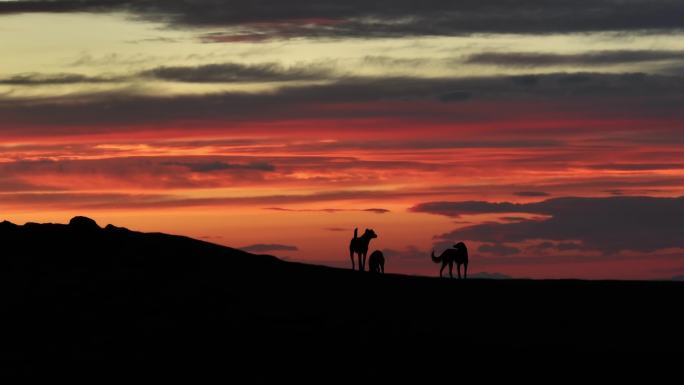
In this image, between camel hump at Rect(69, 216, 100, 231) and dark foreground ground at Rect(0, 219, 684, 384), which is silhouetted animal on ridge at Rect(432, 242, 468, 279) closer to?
dark foreground ground at Rect(0, 219, 684, 384)

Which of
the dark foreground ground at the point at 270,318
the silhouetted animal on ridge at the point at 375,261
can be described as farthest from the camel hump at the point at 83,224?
the silhouetted animal on ridge at the point at 375,261

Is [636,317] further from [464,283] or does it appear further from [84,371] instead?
[84,371]

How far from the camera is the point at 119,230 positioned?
53281 mm

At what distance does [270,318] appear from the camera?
43.4 metres

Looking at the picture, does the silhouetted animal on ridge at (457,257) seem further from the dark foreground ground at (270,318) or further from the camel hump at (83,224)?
the camel hump at (83,224)

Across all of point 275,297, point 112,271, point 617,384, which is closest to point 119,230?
point 112,271

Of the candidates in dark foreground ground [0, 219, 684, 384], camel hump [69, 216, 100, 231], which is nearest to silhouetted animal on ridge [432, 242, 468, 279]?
dark foreground ground [0, 219, 684, 384]

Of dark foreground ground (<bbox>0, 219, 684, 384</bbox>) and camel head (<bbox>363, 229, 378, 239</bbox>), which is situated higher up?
camel head (<bbox>363, 229, 378, 239</bbox>)

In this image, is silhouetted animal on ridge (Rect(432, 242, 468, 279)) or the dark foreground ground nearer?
the dark foreground ground

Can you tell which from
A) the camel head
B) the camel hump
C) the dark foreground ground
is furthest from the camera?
the camel head

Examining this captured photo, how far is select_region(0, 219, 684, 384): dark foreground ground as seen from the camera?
126 ft

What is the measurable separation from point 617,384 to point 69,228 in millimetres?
23747

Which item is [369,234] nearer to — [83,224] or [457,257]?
[457,257]

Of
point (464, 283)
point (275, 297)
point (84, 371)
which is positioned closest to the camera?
point (84, 371)
